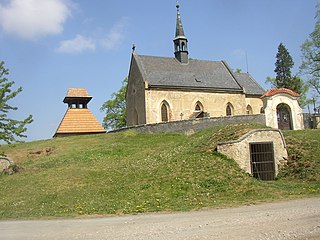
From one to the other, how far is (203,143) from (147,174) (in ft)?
16.6

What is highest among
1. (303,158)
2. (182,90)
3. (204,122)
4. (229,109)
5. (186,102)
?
(182,90)

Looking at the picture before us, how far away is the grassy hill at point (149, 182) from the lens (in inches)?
575

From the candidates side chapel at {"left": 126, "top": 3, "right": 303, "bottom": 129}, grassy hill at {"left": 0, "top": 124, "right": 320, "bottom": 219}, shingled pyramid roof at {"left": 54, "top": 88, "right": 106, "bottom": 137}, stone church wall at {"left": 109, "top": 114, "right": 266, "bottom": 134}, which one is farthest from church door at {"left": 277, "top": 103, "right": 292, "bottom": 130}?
shingled pyramid roof at {"left": 54, "top": 88, "right": 106, "bottom": 137}

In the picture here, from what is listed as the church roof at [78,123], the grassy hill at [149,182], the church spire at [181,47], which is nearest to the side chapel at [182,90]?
→ the church spire at [181,47]

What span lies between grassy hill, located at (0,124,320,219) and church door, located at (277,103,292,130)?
634 centimetres

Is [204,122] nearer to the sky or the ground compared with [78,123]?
nearer to the ground

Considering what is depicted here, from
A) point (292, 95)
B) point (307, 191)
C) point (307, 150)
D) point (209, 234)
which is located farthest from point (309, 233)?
point (292, 95)

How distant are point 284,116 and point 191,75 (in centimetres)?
1582

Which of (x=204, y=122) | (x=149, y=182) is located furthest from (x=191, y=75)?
(x=149, y=182)

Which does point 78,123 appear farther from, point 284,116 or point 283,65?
point 283,65

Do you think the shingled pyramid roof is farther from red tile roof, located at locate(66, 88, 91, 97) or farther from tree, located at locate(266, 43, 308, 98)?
tree, located at locate(266, 43, 308, 98)

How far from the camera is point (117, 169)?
21188 mm

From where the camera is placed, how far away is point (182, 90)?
4197 cm

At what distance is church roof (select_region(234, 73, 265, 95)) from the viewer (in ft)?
153
